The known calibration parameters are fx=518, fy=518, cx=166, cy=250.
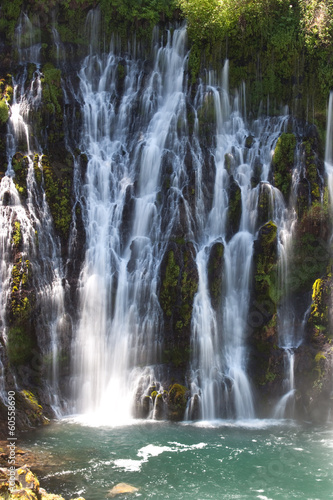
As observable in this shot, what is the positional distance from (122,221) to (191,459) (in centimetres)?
1008

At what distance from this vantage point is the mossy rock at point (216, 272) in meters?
19.3

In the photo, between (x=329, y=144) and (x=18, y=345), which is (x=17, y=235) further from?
(x=329, y=144)

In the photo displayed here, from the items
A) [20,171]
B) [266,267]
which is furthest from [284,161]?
[20,171]

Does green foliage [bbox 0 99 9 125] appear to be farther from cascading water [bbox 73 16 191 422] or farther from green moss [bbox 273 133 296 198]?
green moss [bbox 273 133 296 198]

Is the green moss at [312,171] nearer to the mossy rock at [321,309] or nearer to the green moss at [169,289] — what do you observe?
the mossy rock at [321,309]

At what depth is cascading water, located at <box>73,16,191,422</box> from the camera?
1836 centimetres

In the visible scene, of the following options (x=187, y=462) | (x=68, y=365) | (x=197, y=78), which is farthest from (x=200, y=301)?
(x=197, y=78)

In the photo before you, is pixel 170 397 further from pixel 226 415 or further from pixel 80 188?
pixel 80 188

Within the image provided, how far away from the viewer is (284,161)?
70.2 feet

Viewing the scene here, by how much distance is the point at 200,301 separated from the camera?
1911cm

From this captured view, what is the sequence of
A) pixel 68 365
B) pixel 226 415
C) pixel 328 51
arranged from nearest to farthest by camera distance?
pixel 226 415 → pixel 68 365 → pixel 328 51

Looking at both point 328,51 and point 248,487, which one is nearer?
point 248,487

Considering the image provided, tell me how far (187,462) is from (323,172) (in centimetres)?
1290

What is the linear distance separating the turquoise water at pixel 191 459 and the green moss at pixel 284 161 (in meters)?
9.32
